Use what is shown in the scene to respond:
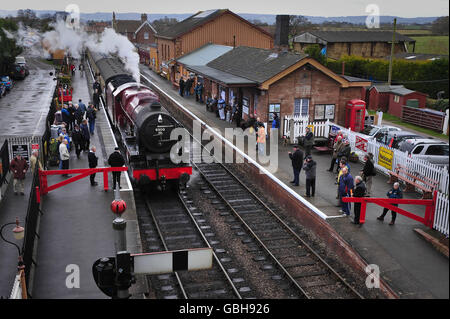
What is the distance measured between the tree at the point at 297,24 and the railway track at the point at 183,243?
6781 cm

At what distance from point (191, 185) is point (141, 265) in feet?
34.5

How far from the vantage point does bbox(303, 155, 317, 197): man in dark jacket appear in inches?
478

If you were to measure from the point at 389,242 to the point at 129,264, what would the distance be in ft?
22.8

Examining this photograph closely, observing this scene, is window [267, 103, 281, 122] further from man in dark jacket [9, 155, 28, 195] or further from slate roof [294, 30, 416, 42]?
slate roof [294, 30, 416, 42]

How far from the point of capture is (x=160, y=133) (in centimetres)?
1289

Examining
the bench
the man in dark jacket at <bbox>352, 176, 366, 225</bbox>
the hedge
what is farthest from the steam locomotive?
the hedge

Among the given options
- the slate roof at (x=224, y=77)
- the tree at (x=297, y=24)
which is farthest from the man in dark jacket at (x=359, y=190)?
the tree at (x=297, y=24)

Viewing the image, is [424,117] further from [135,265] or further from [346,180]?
[135,265]

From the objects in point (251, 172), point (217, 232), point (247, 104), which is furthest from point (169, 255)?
point (247, 104)

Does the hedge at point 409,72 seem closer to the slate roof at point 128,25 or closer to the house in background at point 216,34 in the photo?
the house in background at point 216,34

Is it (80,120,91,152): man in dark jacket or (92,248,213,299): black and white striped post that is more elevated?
(92,248,213,299): black and white striped post

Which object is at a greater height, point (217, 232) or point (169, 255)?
point (169, 255)

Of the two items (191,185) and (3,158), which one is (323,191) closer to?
(191,185)

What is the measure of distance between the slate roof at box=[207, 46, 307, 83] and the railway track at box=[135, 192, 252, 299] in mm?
8392
